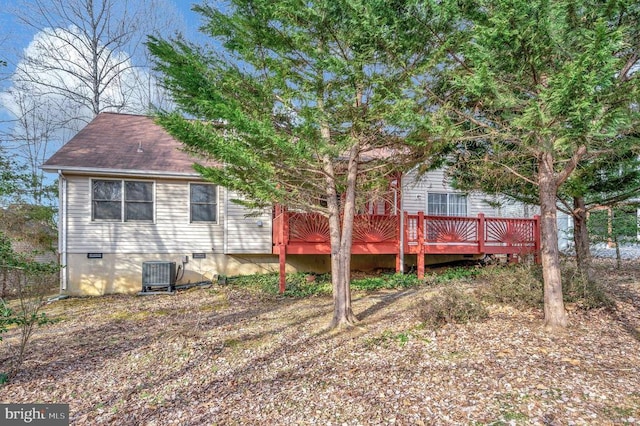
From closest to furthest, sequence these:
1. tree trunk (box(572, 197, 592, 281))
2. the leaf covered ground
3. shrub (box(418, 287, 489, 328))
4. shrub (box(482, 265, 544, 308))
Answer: the leaf covered ground
shrub (box(418, 287, 489, 328))
shrub (box(482, 265, 544, 308))
tree trunk (box(572, 197, 592, 281))

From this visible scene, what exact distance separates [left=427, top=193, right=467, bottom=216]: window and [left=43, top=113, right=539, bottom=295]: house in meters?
2.89

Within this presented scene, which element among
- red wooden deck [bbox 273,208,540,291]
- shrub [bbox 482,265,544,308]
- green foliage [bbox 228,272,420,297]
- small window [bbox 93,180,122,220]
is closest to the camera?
shrub [bbox 482,265,544,308]

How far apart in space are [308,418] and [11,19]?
1967 cm

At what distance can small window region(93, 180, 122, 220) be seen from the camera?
941cm

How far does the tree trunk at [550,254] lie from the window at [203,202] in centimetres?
822

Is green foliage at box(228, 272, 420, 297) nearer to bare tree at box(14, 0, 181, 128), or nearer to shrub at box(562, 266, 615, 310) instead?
shrub at box(562, 266, 615, 310)

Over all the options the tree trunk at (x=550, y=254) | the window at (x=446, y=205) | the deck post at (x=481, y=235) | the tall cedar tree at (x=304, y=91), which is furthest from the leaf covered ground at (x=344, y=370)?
the window at (x=446, y=205)

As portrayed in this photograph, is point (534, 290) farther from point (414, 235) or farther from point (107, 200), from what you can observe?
point (107, 200)

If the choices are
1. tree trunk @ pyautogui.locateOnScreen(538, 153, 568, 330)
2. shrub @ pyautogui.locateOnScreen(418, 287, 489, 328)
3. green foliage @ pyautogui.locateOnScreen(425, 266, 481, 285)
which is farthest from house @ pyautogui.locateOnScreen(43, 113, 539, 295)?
tree trunk @ pyautogui.locateOnScreen(538, 153, 568, 330)

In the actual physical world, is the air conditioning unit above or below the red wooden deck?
below

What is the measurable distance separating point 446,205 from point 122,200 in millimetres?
10850

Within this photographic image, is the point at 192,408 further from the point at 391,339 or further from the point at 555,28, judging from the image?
the point at 555,28

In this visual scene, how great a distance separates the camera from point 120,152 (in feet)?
32.5

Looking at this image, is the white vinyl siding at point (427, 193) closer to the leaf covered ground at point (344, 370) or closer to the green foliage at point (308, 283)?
the green foliage at point (308, 283)
